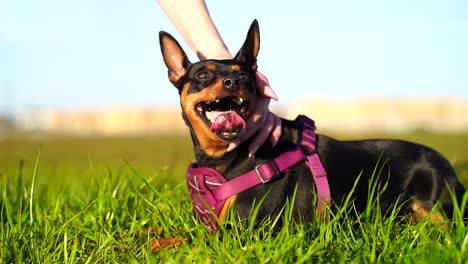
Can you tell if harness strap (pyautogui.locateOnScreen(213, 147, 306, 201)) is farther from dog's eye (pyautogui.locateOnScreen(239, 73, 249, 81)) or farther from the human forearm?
the human forearm

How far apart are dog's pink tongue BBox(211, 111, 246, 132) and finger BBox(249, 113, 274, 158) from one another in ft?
0.98

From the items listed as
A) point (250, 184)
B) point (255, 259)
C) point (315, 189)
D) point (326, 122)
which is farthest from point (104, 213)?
point (326, 122)

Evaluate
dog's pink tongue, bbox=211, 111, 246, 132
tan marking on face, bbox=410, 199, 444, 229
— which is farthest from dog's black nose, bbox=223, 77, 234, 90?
tan marking on face, bbox=410, 199, 444, 229

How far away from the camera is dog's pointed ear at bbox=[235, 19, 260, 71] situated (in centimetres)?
415

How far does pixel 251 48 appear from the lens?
4215mm

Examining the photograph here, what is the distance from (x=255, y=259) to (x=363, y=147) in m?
1.71

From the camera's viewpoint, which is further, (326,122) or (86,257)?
(326,122)

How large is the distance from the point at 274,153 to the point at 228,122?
0.50 metres

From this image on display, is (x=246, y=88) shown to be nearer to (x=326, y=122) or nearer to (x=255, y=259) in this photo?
(x=255, y=259)

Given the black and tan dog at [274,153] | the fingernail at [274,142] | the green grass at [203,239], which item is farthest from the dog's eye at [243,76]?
the green grass at [203,239]

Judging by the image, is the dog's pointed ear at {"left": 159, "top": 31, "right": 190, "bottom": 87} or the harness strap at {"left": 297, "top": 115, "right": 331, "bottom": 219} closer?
the harness strap at {"left": 297, "top": 115, "right": 331, "bottom": 219}

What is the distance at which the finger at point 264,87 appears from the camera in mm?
3990

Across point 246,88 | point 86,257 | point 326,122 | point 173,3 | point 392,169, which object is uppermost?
point 173,3

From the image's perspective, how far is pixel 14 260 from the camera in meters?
3.53
